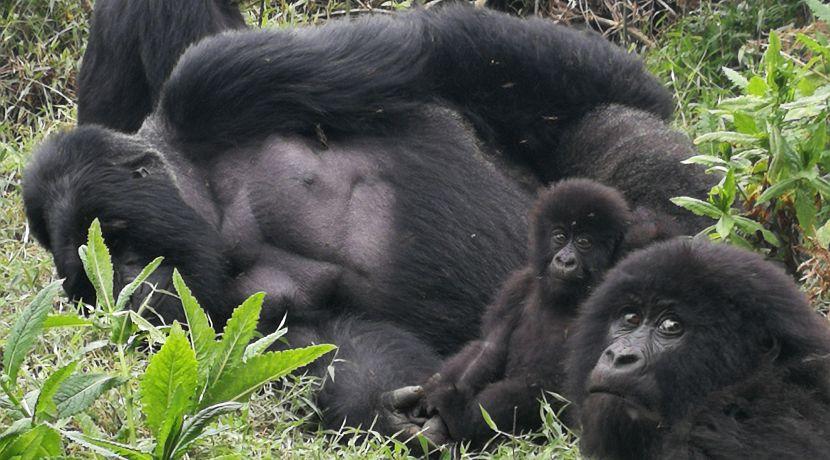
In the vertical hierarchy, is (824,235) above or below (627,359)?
below

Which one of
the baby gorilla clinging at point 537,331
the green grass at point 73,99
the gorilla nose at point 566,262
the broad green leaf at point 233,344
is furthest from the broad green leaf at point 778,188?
the broad green leaf at point 233,344

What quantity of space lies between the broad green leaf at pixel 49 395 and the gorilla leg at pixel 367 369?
3.13ft

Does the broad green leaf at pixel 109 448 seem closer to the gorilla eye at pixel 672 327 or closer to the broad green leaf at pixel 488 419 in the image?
the broad green leaf at pixel 488 419

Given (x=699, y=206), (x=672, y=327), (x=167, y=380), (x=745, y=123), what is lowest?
(x=699, y=206)

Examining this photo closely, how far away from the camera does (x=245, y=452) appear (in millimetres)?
3486

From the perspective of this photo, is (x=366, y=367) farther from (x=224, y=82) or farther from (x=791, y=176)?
(x=791, y=176)

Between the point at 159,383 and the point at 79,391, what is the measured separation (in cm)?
22

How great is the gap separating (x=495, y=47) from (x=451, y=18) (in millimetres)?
200

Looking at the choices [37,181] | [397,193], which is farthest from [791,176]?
[37,181]

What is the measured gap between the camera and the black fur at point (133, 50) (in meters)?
4.84

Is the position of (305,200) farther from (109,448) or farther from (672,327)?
(672,327)

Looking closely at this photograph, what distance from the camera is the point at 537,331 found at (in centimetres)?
390

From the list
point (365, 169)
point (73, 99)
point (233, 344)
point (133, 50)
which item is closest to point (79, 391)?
point (233, 344)

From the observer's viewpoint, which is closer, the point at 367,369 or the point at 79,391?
the point at 79,391
